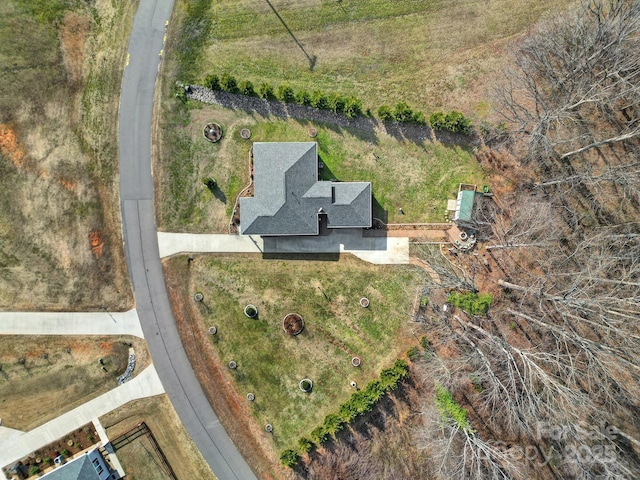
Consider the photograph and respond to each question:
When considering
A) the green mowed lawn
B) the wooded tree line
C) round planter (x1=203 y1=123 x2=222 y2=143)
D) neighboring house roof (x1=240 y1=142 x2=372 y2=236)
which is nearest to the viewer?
neighboring house roof (x1=240 y1=142 x2=372 y2=236)

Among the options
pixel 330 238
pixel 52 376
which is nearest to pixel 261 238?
pixel 330 238

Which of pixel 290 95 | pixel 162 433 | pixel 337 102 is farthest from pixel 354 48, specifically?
pixel 162 433

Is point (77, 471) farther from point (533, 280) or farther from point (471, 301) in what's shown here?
point (533, 280)

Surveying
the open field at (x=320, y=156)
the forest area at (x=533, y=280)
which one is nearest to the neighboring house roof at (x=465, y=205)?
the open field at (x=320, y=156)

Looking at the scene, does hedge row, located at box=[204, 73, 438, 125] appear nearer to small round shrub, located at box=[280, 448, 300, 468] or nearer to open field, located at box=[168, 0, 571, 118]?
open field, located at box=[168, 0, 571, 118]

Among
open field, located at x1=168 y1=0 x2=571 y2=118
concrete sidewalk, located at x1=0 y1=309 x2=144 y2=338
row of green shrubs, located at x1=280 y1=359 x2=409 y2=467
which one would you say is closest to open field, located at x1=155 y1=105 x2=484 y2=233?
open field, located at x1=168 y1=0 x2=571 y2=118

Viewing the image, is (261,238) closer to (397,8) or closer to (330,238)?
(330,238)

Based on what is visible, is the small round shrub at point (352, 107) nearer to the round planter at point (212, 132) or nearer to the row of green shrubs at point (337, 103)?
the row of green shrubs at point (337, 103)
